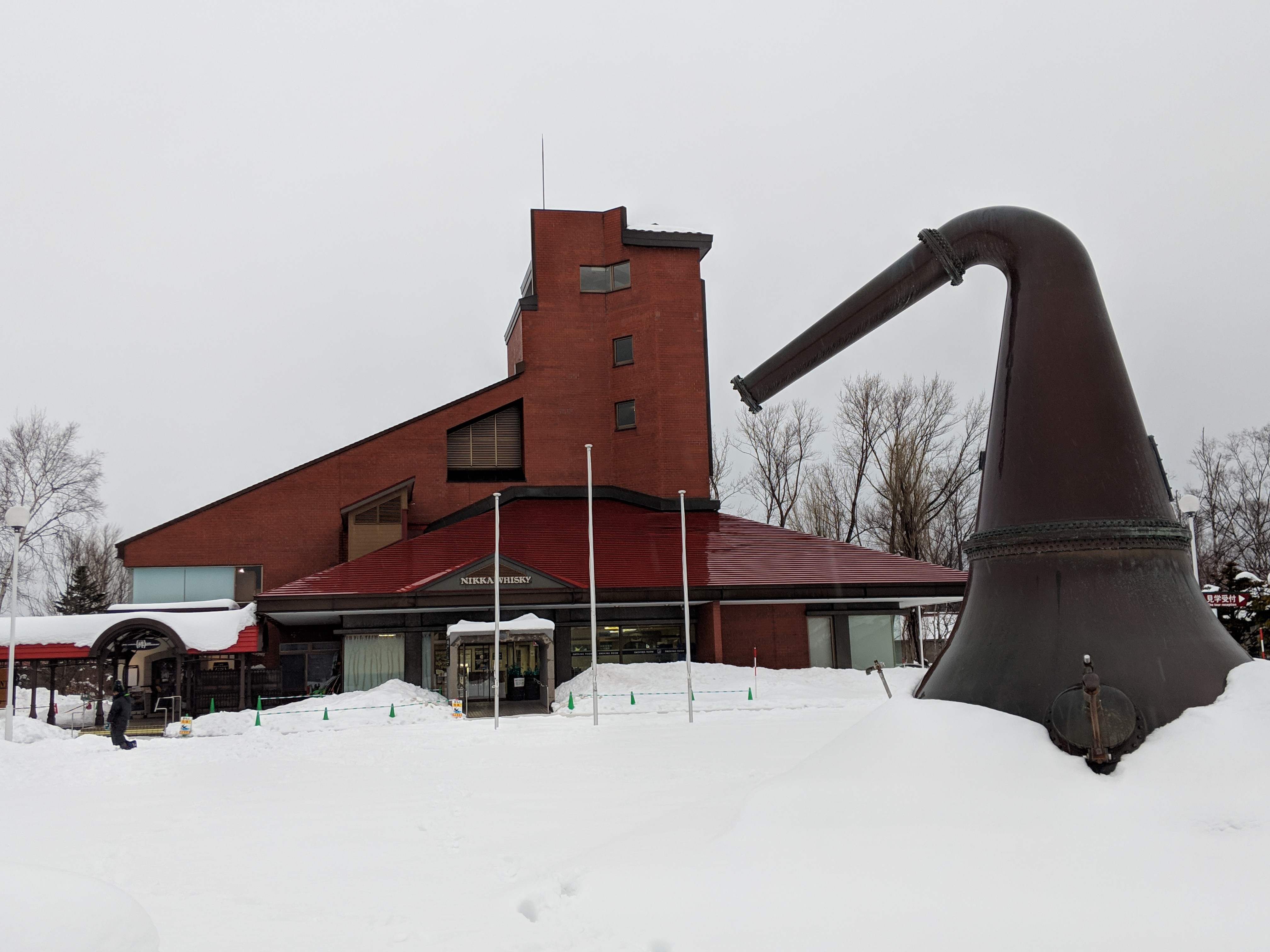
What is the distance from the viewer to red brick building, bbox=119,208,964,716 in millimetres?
31781

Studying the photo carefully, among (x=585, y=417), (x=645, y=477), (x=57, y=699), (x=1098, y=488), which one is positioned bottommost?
(x=57, y=699)

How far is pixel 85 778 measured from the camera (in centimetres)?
1602

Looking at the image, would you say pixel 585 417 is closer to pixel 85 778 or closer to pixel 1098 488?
pixel 85 778

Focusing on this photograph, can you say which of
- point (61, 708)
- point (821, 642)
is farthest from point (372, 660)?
point (821, 642)

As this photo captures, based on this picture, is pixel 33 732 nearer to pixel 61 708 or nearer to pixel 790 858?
pixel 61 708

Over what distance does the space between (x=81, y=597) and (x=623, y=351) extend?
116 ft

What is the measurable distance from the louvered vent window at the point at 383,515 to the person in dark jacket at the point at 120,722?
1565cm

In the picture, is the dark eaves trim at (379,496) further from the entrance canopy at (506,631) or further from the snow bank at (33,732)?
the snow bank at (33,732)

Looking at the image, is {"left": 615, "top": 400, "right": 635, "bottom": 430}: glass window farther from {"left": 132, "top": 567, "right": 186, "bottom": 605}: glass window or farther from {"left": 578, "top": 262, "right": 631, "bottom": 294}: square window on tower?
{"left": 132, "top": 567, "right": 186, "bottom": 605}: glass window

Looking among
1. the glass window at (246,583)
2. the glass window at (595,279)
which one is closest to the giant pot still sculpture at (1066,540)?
the glass window at (246,583)

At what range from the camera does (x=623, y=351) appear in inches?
1640

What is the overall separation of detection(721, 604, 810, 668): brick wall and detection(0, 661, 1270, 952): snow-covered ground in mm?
21613

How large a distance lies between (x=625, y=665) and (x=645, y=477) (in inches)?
424

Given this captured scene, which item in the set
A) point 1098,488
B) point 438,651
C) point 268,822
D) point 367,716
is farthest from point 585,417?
point 1098,488
